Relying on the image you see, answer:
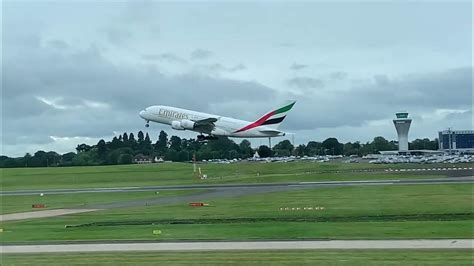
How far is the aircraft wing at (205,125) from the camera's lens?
6919 cm

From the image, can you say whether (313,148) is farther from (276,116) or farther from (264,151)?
(276,116)

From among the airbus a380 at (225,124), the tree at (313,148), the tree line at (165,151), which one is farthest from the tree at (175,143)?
the tree at (313,148)

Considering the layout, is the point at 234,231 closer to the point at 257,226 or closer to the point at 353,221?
the point at 257,226

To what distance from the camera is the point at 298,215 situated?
2916cm

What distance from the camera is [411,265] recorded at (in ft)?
49.8

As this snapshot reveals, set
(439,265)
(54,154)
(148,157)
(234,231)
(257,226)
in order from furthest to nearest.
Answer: (54,154) < (148,157) < (257,226) < (234,231) < (439,265)

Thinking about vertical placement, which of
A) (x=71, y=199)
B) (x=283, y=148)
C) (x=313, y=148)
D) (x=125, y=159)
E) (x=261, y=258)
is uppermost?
(x=313, y=148)

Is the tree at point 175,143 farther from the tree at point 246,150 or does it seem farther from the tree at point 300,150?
the tree at point 300,150

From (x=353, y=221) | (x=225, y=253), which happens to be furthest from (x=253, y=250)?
(x=353, y=221)

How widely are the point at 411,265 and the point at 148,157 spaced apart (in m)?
108

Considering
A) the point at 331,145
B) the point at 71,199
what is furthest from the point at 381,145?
the point at 71,199

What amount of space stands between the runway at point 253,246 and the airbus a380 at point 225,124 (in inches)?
1929

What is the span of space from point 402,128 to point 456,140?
23503mm

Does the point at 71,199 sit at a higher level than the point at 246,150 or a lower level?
lower
